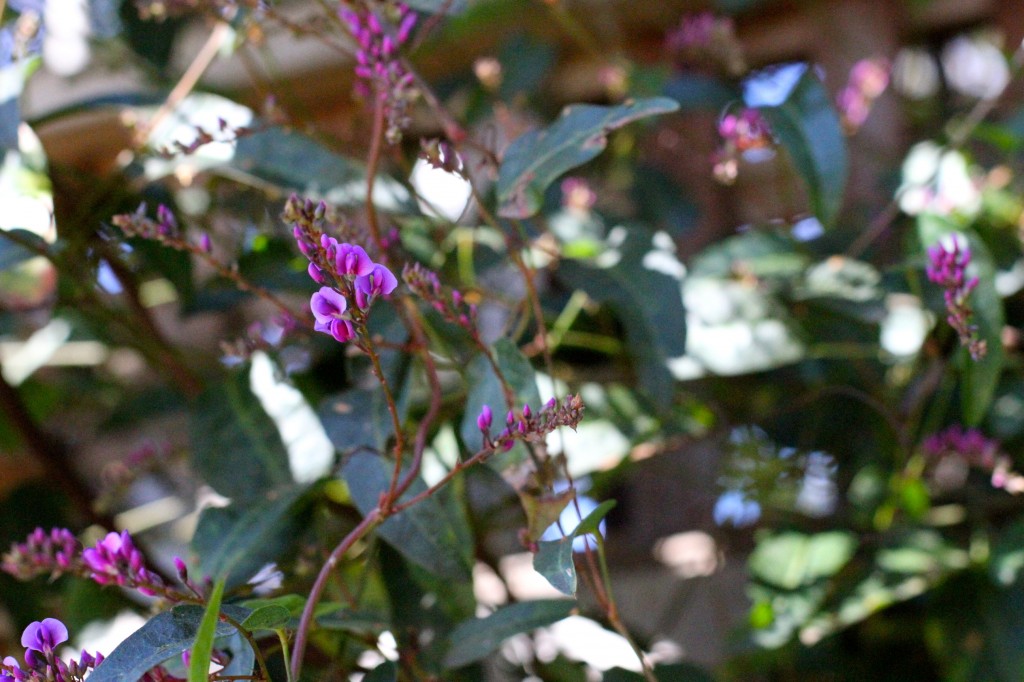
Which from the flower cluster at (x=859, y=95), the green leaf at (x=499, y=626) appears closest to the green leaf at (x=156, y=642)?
the green leaf at (x=499, y=626)

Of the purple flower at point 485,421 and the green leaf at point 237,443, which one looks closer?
the purple flower at point 485,421

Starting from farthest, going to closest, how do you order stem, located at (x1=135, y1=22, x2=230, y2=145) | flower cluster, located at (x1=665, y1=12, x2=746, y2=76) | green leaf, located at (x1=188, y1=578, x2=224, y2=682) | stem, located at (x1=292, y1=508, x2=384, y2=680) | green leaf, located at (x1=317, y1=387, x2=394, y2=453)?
flower cluster, located at (x1=665, y1=12, x2=746, y2=76), stem, located at (x1=135, y1=22, x2=230, y2=145), green leaf, located at (x1=317, y1=387, x2=394, y2=453), stem, located at (x1=292, y1=508, x2=384, y2=680), green leaf, located at (x1=188, y1=578, x2=224, y2=682)

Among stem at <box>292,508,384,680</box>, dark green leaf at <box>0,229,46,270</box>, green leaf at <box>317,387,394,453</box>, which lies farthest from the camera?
dark green leaf at <box>0,229,46,270</box>

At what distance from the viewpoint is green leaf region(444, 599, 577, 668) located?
69cm

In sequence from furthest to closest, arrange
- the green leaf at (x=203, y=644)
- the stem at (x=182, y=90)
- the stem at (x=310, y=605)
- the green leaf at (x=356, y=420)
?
1. the stem at (x=182, y=90)
2. the green leaf at (x=356, y=420)
3. the stem at (x=310, y=605)
4. the green leaf at (x=203, y=644)

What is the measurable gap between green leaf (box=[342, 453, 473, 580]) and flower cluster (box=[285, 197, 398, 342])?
0.76ft

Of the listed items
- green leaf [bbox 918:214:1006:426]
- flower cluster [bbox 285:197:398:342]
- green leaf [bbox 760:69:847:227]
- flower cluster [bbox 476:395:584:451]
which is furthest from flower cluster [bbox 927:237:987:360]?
flower cluster [bbox 285:197:398:342]

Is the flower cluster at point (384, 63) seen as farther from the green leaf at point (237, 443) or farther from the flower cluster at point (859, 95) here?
the flower cluster at point (859, 95)

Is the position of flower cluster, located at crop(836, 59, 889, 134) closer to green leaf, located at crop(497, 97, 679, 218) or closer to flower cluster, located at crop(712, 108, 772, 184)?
flower cluster, located at crop(712, 108, 772, 184)

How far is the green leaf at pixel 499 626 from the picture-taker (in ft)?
2.28

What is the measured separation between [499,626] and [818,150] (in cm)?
54

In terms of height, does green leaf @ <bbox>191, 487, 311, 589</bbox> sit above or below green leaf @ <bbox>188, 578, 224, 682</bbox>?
below

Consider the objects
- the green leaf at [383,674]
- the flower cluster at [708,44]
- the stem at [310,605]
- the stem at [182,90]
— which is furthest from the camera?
the flower cluster at [708,44]

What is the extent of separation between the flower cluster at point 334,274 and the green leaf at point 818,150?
1.84ft
